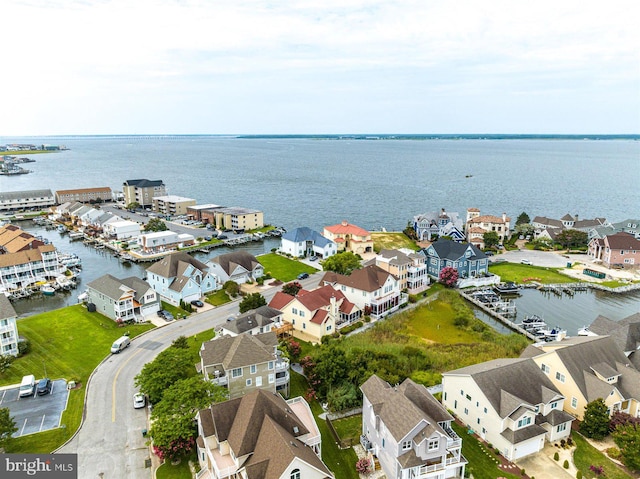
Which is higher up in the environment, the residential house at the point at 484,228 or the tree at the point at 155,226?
the residential house at the point at 484,228

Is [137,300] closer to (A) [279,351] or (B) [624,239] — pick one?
(A) [279,351]

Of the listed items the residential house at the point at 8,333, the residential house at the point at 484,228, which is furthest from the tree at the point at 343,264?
the residential house at the point at 8,333

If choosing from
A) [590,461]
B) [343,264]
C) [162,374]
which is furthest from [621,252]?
[162,374]

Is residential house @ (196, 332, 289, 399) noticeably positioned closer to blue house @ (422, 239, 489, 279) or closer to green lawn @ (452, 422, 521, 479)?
green lawn @ (452, 422, 521, 479)

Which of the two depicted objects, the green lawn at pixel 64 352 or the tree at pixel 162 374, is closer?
the green lawn at pixel 64 352

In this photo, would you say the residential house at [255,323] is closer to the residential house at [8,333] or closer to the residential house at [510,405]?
the residential house at [510,405]

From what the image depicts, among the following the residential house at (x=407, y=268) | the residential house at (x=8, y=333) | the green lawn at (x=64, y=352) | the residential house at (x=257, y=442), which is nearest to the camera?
the residential house at (x=257, y=442)

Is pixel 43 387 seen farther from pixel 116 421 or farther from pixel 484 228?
pixel 484 228
